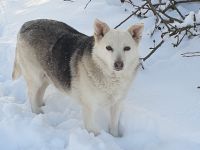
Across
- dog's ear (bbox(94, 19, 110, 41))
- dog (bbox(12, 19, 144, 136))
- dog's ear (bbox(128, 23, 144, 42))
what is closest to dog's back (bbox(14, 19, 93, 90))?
dog (bbox(12, 19, 144, 136))

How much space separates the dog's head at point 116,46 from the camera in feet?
14.4

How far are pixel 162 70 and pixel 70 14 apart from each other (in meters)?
2.76

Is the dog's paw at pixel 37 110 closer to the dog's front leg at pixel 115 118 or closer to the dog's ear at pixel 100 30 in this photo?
the dog's front leg at pixel 115 118

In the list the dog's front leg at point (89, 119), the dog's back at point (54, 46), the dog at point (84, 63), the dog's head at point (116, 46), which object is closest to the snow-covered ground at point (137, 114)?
the dog's front leg at point (89, 119)

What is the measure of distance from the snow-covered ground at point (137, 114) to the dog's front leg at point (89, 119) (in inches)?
3.1

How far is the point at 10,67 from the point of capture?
22.3ft

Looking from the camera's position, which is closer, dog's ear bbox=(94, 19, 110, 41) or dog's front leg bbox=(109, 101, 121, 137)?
dog's ear bbox=(94, 19, 110, 41)

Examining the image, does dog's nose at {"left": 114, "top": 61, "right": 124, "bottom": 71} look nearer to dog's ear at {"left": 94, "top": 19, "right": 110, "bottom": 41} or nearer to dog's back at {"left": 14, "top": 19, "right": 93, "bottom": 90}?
dog's ear at {"left": 94, "top": 19, "right": 110, "bottom": 41}

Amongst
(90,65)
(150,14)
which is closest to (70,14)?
(150,14)

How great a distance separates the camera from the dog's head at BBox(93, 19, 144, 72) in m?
4.39

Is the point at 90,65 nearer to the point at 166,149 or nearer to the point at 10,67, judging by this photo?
the point at 166,149

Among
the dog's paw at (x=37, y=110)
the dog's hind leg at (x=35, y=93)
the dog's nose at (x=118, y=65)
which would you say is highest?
the dog's nose at (x=118, y=65)

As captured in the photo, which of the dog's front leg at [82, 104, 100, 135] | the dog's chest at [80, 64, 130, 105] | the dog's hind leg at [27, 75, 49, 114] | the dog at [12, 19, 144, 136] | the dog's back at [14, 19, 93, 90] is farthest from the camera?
the dog's hind leg at [27, 75, 49, 114]

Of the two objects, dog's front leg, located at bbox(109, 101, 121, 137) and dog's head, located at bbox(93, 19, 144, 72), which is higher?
dog's head, located at bbox(93, 19, 144, 72)
